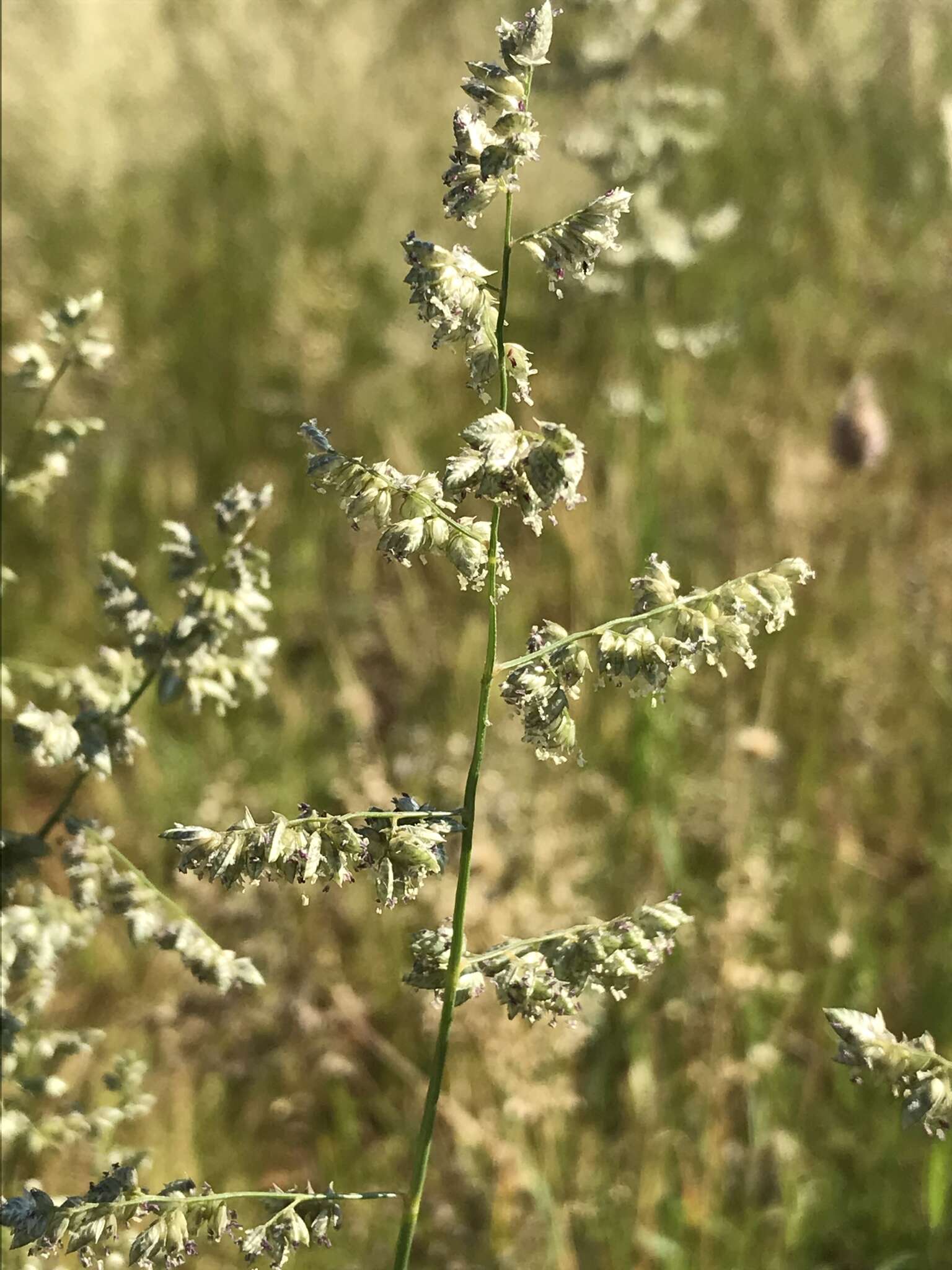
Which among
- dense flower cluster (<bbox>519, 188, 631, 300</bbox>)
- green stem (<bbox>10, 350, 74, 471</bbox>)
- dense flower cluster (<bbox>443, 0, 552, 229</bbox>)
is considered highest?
green stem (<bbox>10, 350, 74, 471</bbox>)

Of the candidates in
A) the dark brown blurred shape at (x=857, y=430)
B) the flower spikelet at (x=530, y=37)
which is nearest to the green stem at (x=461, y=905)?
the flower spikelet at (x=530, y=37)

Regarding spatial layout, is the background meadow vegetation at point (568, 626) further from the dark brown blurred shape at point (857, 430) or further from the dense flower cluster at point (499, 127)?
the dense flower cluster at point (499, 127)

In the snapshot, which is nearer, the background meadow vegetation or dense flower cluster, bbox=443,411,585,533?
dense flower cluster, bbox=443,411,585,533

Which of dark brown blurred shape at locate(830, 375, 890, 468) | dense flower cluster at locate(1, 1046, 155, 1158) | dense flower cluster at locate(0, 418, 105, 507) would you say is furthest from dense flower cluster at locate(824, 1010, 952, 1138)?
dark brown blurred shape at locate(830, 375, 890, 468)

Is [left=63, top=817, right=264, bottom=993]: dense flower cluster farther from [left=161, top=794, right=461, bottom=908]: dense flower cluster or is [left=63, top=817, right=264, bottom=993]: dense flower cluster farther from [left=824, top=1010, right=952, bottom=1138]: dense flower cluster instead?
[left=824, top=1010, right=952, bottom=1138]: dense flower cluster

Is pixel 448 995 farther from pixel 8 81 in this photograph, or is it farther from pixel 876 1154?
pixel 8 81

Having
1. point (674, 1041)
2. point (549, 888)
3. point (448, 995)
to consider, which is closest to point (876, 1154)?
point (674, 1041)
